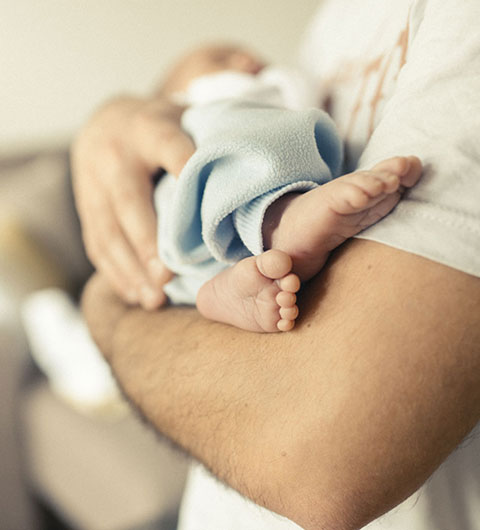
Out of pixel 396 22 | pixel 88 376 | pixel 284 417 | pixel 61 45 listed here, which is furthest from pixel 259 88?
pixel 61 45

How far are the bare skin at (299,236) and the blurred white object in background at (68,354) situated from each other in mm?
1060

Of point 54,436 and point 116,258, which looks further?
point 54,436

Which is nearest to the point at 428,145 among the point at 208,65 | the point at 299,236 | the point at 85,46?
the point at 299,236

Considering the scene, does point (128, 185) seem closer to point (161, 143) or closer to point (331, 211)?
point (161, 143)

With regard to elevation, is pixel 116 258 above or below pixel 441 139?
→ below

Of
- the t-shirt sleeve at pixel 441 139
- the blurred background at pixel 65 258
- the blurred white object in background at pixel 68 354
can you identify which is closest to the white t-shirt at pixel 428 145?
the t-shirt sleeve at pixel 441 139

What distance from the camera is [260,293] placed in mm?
448

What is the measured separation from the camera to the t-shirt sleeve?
14.3 inches

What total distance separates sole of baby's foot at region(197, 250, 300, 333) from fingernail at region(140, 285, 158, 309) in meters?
0.19

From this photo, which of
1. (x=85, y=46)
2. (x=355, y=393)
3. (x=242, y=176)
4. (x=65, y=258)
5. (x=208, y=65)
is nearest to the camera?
(x=355, y=393)

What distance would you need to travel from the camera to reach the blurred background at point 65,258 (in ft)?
4.63

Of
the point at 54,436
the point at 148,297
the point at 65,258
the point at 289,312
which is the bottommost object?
the point at 54,436

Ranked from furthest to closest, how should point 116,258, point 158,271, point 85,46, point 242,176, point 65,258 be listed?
point 85,46 → point 65,258 → point 116,258 → point 158,271 → point 242,176

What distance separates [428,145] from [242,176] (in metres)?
0.16
